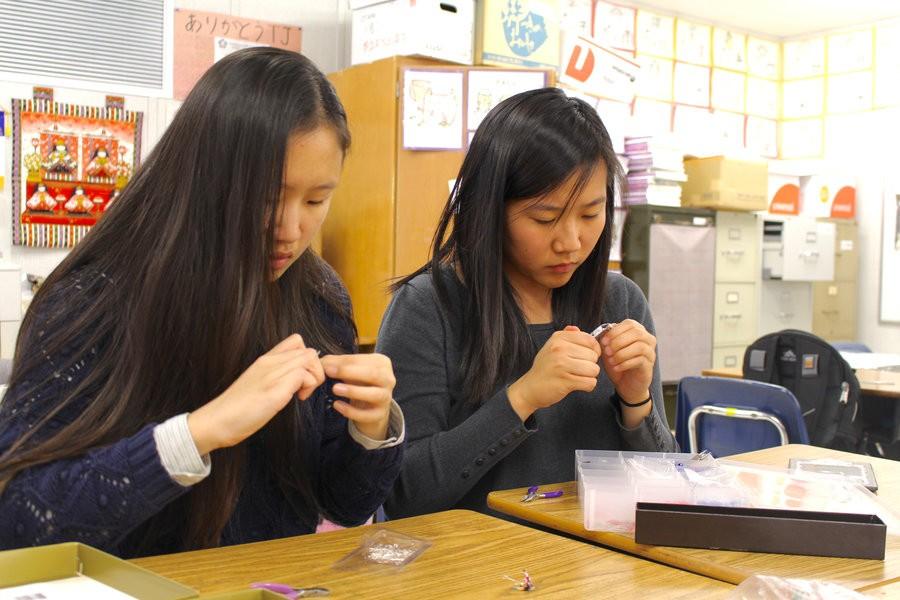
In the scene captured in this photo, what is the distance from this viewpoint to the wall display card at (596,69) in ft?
14.9

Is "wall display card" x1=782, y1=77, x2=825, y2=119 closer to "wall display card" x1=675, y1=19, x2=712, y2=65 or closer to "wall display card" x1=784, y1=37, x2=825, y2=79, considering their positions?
"wall display card" x1=784, y1=37, x2=825, y2=79

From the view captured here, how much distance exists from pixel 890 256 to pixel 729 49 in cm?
181

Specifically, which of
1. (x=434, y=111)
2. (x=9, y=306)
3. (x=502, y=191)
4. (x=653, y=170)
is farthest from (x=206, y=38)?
(x=502, y=191)

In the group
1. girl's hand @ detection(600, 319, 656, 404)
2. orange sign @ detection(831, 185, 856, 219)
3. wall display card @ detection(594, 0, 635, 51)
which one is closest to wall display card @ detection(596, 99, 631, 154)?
wall display card @ detection(594, 0, 635, 51)

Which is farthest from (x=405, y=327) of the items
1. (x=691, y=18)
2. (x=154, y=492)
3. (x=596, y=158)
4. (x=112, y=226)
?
(x=691, y=18)

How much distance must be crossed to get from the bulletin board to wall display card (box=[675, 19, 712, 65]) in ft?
9.29

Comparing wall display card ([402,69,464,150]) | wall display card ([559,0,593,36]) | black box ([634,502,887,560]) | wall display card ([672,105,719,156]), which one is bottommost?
black box ([634,502,887,560])

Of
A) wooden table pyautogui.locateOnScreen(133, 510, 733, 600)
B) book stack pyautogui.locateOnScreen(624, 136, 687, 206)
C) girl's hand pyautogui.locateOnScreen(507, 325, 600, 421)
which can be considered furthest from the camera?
book stack pyautogui.locateOnScreen(624, 136, 687, 206)

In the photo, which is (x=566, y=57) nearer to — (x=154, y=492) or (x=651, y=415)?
(x=651, y=415)

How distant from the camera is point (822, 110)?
6.56 m

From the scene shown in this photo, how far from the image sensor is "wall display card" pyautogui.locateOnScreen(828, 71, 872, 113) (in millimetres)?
6270

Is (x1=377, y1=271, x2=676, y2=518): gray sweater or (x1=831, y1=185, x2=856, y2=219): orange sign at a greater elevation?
(x1=831, y1=185, x2=856, y2=219): orange sign

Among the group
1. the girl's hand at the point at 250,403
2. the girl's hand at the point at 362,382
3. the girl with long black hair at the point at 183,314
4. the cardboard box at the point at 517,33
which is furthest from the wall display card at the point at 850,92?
the girl's hand at the point at 250,403

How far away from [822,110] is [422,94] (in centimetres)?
390
